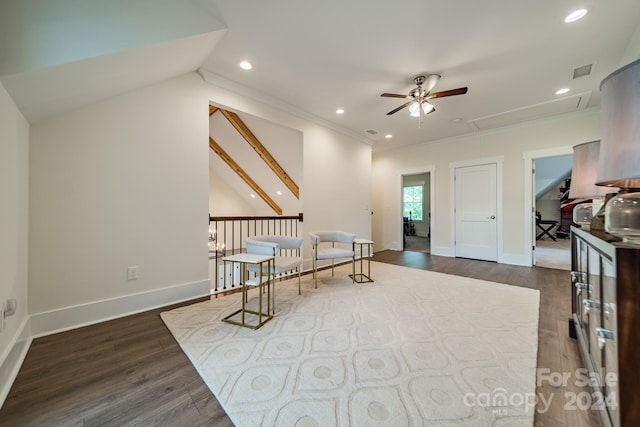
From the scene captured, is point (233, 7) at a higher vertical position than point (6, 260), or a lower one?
higher

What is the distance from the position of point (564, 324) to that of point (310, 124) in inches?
164

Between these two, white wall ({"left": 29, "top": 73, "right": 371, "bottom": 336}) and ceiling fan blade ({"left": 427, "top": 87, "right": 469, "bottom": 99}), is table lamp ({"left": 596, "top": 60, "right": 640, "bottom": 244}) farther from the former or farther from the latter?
white wall ({"left": 29, "top": 73, "right": 371, "bottom": 336})

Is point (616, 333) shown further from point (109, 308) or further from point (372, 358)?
point (109, 308)

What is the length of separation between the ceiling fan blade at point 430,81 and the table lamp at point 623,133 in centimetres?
239

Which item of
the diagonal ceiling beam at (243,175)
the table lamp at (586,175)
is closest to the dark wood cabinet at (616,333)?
the table lamp at (586,175)

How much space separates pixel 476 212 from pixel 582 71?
9.47 feet

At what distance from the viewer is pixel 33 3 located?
1.46 metres

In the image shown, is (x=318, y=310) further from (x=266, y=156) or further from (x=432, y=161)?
(x=432, y=161)

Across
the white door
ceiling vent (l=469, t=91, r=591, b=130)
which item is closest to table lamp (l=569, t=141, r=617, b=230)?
ceiling vent (l=469, t=91, r=591, b=130)

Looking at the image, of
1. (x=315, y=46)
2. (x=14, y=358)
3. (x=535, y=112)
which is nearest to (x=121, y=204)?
(x=14, y=358)

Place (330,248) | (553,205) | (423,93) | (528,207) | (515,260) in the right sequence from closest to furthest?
1. (423,93)
2. (330,248)
3. (528,207)
4. (515,260)
5. (553,205)

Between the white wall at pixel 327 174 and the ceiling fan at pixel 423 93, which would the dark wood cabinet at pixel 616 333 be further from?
the white wall at pixel 327 174

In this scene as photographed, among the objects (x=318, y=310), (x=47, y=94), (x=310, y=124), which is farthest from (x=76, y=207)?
(x=310, y=124)

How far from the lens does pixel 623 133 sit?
840mm
